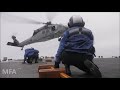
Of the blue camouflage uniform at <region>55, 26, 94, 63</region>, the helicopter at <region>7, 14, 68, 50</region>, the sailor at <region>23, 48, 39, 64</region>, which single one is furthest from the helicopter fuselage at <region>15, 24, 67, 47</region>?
the blue camouflage uniform at <region>55, 26, 94, 63</region>

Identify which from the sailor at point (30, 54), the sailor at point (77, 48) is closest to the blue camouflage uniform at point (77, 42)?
the sailor at point (77, 48)

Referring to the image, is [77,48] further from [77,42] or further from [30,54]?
[30,54]

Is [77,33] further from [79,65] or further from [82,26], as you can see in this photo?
[79,65]

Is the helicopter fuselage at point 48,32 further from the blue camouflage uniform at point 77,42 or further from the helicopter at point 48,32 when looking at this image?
the blue camouflage uniform at point 77,42

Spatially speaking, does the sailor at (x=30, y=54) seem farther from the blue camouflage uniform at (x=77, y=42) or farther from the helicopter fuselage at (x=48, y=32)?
the blue camouflage uniform at (x=77, y=42)

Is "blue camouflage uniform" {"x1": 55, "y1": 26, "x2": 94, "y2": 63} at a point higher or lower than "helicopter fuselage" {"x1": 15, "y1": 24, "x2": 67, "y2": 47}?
lower

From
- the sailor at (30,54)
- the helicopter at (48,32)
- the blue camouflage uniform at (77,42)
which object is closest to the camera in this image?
the blue camouflage uniform at (77,42)

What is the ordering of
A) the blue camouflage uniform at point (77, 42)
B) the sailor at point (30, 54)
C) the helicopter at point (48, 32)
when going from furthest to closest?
the helicopter at point (48, 32), the sailor at point (30, 54), the blue camouflage uniform at point (77, 42)

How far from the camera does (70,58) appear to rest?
6.84m

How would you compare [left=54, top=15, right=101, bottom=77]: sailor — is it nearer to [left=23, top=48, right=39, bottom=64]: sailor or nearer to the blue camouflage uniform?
the blue camouflage uniform

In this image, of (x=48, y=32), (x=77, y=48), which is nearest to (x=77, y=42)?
(x=77, y=48)

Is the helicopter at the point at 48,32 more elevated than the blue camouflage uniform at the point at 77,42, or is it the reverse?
the helicopter at the point at 48,32

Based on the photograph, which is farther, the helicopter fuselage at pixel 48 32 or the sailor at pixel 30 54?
the helicopter fuselage at pixel 48 32

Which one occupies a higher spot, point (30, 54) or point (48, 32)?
point (48, 32)
